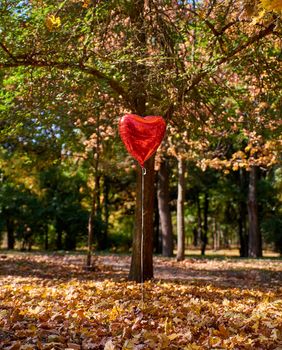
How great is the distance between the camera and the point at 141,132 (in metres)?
6.94

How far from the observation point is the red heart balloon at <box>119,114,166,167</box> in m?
6.91

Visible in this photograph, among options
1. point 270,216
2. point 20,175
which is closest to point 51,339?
point 20,175

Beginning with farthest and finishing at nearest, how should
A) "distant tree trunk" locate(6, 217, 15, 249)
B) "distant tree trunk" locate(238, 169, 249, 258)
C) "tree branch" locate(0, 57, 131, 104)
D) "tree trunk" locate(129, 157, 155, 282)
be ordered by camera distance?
1. "distant tree trunk" locate(238, 169, 249, 258)
2. "distant tree trunk" locate(6, 217, 15, 249)
3. "tree trunk" locate(129, 157, 155, 282)
4. "tree branch" locate(0, 57, 131, 104)

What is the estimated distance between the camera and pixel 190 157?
13250 millimetres

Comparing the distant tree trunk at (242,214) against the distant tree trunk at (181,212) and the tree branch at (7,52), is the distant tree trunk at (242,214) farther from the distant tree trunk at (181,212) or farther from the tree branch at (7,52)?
the tree branch at (7,52)

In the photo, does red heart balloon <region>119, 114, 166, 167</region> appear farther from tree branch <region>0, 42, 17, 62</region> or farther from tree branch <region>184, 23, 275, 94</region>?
tree branch <region>0, 42, 17, 62</region>

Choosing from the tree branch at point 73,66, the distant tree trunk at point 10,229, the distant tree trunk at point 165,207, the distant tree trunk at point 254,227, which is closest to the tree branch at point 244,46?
the tree branch at point 73,66

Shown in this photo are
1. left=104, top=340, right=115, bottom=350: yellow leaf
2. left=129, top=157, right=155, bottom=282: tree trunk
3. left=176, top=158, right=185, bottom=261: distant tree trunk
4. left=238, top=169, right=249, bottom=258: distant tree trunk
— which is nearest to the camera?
left=104, top=340, right=115, bottom=350: yellow leaf

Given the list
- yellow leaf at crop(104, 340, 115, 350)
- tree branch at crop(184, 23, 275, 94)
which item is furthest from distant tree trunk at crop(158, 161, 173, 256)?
yellow leaf at crop(104, 340, 115, 350)

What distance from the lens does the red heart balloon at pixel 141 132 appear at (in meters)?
6.91

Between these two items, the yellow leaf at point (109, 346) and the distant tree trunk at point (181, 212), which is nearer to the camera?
the yellow leaf at point (109, 346)

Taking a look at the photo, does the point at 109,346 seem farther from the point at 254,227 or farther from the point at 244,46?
the point at 254,227

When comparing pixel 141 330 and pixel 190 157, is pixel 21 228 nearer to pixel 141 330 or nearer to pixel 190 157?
pixel 190 157

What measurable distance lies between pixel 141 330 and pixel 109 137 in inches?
348
